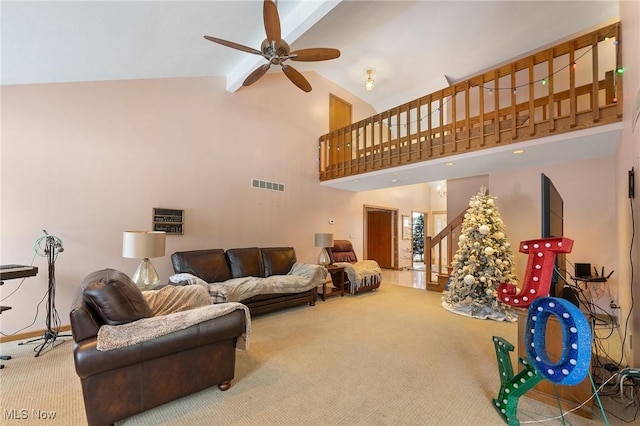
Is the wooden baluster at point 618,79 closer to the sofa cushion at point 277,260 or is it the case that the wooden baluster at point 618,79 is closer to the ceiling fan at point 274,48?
the ceiling fan at point 274,48

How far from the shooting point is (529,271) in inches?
75.4

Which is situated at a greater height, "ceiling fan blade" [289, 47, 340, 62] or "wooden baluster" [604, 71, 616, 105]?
"wooden baluster" [604, 71, 616, 105]

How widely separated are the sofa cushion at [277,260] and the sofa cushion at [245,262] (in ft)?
0.34

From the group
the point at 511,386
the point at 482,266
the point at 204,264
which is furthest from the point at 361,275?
the point at 511,386

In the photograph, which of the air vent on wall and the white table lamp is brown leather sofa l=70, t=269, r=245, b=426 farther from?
the air vent on wall

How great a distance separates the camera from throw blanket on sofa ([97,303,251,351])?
1750 millimetres

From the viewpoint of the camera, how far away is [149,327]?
1894 millimetres

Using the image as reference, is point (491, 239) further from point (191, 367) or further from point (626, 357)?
point (191, 367)

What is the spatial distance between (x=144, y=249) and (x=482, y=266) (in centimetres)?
471

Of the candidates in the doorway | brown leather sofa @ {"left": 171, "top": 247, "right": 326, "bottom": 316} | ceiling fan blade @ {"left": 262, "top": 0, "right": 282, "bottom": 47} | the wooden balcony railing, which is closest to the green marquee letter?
the wooden balcony railing

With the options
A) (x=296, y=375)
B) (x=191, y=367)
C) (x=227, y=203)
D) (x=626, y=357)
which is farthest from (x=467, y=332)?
(x=227, y=203)

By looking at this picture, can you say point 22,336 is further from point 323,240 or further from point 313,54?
point 313,54

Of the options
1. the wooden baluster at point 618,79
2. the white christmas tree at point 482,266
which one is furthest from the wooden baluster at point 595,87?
the white christmas tree at point 482,266

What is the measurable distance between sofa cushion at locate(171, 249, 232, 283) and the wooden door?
18.2ft
